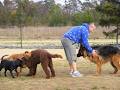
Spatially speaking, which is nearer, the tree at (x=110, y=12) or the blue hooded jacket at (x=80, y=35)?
Answer: the blue hooded jacket at (x=80, y=35)

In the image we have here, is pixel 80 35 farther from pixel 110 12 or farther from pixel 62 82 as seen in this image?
pixel 110 12

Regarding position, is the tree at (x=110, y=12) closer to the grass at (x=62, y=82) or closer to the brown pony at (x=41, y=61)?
the grass at (x=62, y=82)

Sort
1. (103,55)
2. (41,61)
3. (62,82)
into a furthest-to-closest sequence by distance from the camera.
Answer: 1. (103,55)
2. (41,61)
3. (62,82)

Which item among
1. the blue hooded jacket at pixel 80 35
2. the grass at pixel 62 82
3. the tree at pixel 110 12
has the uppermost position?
the blue hooded jacket at pixel 80 35

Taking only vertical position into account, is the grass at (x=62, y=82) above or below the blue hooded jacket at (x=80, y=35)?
below

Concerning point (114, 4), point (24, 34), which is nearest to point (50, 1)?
point (24, 34)

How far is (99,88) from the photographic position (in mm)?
11656

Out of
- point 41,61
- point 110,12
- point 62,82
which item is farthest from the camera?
point 110,12

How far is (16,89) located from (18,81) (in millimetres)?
1396

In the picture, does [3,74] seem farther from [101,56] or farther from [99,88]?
[99,88]

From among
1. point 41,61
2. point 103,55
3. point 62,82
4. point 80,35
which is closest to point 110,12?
point 103,55

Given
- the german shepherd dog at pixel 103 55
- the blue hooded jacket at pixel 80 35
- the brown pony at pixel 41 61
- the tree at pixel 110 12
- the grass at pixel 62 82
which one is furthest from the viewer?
the tree at pixel 110 12

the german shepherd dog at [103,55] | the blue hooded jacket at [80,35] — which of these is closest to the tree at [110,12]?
the german shepherd dog at [103,55]

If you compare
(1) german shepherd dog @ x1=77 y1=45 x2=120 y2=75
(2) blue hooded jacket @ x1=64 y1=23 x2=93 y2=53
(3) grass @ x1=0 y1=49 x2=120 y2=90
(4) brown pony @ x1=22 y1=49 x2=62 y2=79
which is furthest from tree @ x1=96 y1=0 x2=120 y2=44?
(4) brown pony @ x1=22 y1=49 x2=62 y2=79
